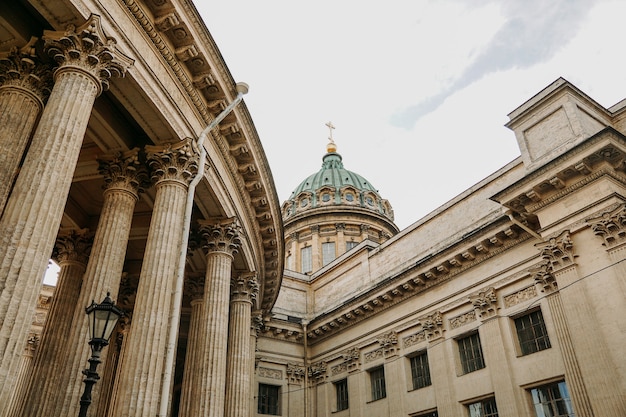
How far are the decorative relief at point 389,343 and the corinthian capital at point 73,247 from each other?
48.1 ft

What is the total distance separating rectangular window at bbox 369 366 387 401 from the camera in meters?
24.6

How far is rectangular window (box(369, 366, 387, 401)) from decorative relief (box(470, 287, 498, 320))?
21.4ft

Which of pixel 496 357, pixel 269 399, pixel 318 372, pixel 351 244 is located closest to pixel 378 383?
pixel 318 372

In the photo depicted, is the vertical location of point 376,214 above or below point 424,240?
above

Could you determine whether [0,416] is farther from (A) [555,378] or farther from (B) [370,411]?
(B) [370,411]

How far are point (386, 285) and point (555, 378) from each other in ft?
30.1

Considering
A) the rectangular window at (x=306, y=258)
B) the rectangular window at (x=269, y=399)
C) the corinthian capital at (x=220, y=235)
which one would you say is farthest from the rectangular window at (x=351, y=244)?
the corinthian capital at (x=220, y=235)

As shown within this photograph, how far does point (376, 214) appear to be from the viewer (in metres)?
48.9

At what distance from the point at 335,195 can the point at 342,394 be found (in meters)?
25.9

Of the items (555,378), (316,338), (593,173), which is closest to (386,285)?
(316,338)

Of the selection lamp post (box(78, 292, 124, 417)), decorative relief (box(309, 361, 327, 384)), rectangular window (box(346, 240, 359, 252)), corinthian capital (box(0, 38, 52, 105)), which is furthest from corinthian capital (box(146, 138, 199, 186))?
rectangular window (box(346, 240, 359, 252))

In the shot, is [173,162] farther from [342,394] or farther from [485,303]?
[342,394]

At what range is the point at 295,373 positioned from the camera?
93.7ft

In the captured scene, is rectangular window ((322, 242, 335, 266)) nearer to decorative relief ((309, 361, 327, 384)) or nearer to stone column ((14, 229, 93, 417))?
decorative relief ((309, 361, 327, 384))
